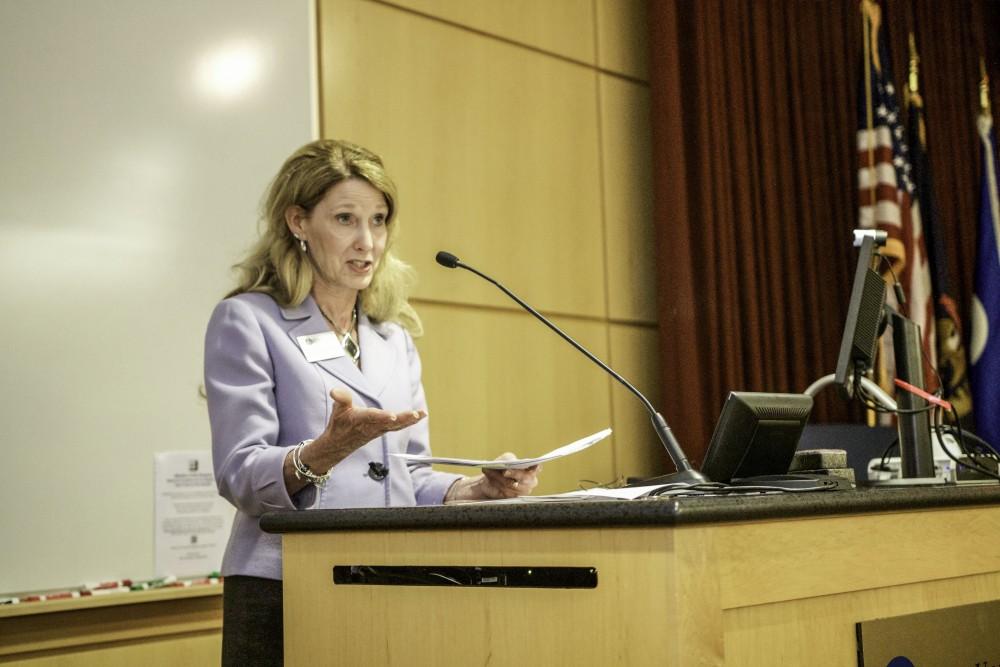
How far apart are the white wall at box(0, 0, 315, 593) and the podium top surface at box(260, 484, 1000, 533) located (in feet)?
4.39

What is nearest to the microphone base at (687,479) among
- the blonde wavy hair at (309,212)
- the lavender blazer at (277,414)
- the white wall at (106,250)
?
the lavender blazer at (277,414)

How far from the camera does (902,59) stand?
5.38 meters

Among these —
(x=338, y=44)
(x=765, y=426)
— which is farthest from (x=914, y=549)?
(x=338, y=44)

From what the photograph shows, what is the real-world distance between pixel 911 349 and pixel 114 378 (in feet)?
6.23

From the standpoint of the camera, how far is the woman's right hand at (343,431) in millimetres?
1495

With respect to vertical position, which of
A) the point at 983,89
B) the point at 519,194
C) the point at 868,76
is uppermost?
the point at 983,89

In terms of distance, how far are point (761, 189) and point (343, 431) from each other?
3.46 m

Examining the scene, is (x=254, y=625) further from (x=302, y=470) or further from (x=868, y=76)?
(x=868, y=76)

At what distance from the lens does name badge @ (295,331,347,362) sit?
1.97 metres

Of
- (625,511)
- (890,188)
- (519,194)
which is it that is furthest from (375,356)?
(890,188)

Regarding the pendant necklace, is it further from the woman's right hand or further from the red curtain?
the red curtain

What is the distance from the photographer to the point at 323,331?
6.64 feet

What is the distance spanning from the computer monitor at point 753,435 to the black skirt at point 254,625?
752 millimetres

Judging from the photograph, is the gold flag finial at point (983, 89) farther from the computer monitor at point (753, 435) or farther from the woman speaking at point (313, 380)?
the computer monitor at point (753, 435)
